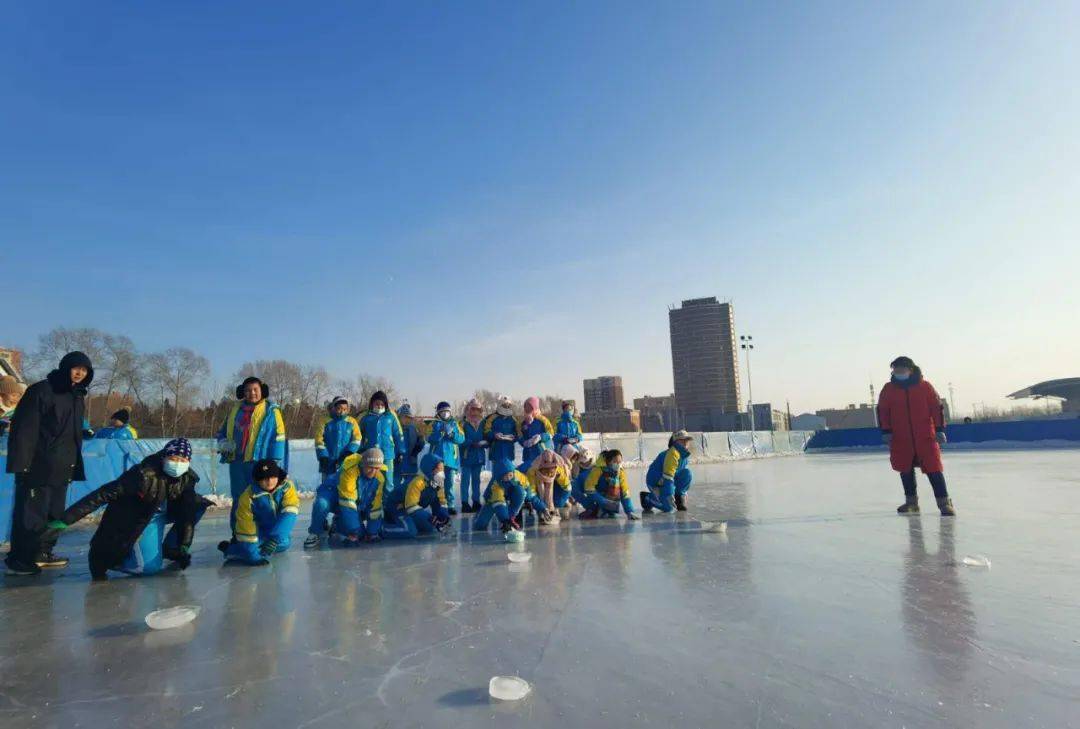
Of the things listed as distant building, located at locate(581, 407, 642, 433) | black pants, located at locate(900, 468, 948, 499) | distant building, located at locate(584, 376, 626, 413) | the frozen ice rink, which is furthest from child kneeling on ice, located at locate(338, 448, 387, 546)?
distant building, located at locate(584, 376, 626, 413)

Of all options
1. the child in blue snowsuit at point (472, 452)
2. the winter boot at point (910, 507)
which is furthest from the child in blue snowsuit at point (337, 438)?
the winter boot at point (910, 507)

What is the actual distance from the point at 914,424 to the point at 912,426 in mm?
31

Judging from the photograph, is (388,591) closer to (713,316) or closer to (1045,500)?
(1045,500)

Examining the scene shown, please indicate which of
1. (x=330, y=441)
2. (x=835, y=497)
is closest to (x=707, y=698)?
(x=330, y=441)

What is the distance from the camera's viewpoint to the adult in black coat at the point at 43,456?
4777 mm

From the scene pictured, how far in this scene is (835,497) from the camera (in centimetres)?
873

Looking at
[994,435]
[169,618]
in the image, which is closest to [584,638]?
[169,618]

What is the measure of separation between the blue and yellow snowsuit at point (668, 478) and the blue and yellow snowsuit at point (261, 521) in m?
4.40

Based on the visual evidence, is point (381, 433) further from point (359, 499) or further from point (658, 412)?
point (658, 412)

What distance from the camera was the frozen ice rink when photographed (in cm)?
206

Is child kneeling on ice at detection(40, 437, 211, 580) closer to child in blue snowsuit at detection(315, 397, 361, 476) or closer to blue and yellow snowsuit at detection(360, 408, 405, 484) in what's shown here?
child in blue snowsuit at detection(315, 397, 361, 476)

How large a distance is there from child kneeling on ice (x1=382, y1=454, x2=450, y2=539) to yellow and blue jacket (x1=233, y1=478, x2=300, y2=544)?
1.37 m

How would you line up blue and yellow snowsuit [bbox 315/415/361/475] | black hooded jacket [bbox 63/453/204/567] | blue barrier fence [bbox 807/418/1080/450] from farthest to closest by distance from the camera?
blue barrier fence [bbox 807/418/1080/450]
blue and yellow snowsuit [bbox 315/415/361/475]
black hooded jacket [bbox 63/453/204/567]

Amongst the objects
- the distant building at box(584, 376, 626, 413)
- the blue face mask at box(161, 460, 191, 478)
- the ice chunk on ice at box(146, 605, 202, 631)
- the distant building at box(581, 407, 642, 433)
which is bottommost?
the ice chunk on ice at box(146, 605, 202, 631)
